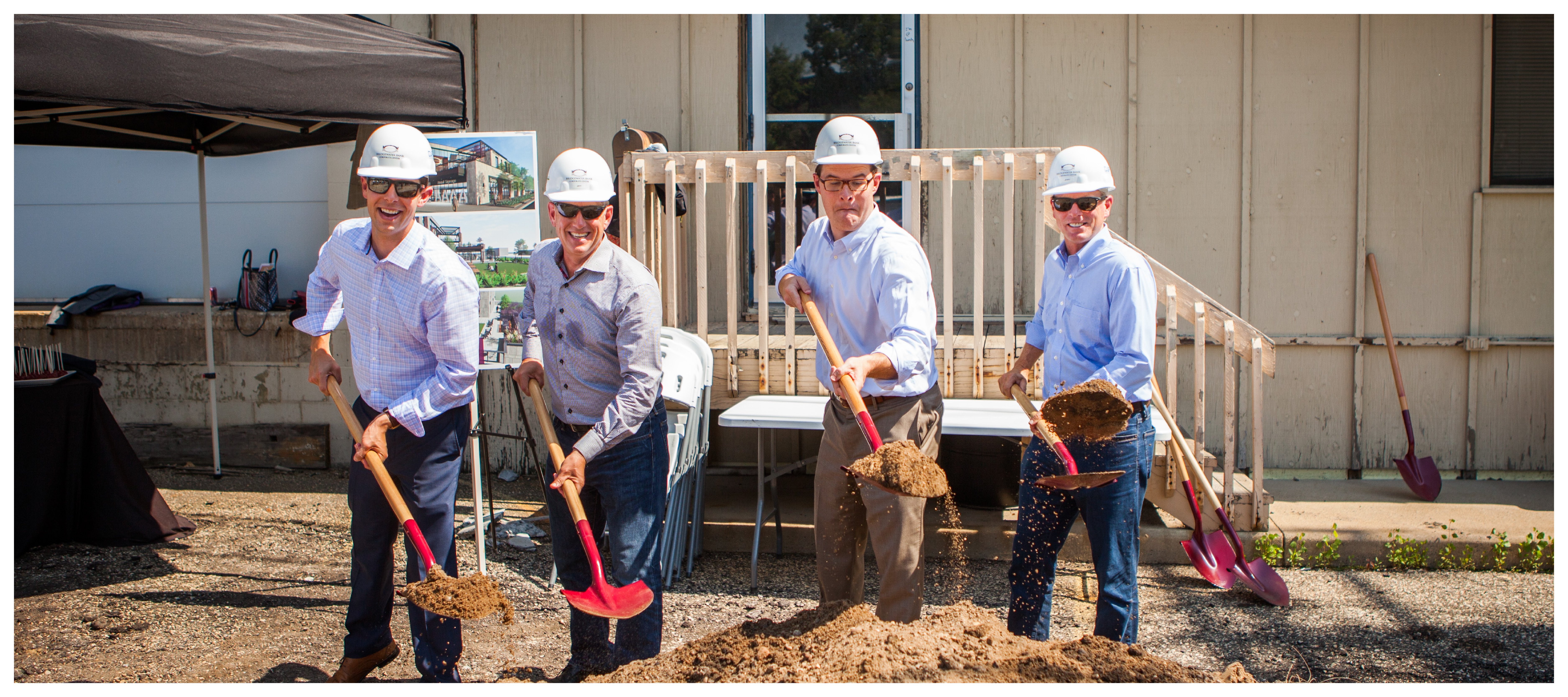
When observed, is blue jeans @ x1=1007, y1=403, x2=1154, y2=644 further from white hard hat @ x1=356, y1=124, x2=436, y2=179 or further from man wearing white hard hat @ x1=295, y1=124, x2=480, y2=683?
white hard hat @ x1=356, y1=124, x2=436, y2=179

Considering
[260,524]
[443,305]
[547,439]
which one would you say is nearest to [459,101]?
[443,305]

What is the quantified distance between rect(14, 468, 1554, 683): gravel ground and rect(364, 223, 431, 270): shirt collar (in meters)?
1.56

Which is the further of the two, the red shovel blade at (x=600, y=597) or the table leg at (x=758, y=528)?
the table leg at (x=758, y=528)

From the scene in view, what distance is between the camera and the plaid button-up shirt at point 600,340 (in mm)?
3195

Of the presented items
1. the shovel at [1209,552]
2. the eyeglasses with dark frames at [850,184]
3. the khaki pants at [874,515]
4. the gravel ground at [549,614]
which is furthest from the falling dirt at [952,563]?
the eyeglasses with dark frames at [850,184]

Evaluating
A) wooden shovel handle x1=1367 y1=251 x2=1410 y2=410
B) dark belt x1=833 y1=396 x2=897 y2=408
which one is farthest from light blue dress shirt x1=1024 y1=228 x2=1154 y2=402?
wooden shovel handle x1=1367 y1=251 x2=1410 y2=410

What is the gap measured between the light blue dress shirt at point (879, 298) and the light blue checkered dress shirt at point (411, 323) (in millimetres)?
1072

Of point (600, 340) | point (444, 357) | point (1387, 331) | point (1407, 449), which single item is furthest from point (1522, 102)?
point (444, 357)

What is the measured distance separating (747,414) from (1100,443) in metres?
1.99

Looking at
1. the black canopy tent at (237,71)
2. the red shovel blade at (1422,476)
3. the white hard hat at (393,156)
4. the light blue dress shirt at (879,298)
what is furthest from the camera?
the red shovel blade at (1422,476)

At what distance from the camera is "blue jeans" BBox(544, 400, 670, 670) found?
3.33m

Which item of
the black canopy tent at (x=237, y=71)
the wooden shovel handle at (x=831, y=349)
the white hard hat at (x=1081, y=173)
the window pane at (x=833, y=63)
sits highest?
the window pane at (x=833, y=63)

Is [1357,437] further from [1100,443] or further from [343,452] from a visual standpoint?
[343,452]

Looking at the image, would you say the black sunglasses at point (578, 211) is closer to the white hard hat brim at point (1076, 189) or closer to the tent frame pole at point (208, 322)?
the white hard hat brim at point (1076, 189)
